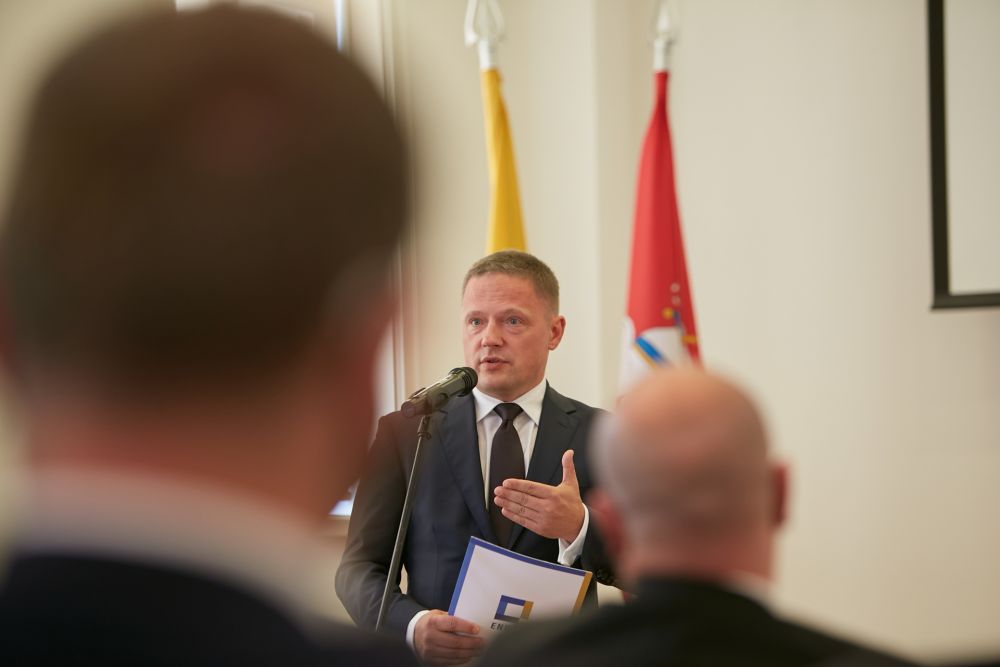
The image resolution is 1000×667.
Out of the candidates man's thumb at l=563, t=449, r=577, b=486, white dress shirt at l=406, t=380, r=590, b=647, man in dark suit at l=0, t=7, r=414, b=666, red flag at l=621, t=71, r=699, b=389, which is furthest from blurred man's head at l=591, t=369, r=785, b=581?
red flag at l=621, t=71, r=699, b=389

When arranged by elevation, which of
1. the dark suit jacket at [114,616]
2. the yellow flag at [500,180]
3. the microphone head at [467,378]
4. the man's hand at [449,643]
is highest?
the yellow flag at [500,180]

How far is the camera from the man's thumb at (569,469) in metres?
2.50

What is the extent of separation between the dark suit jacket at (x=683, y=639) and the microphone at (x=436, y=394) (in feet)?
3.52

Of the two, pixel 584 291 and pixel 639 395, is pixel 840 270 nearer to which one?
pixel 584 291

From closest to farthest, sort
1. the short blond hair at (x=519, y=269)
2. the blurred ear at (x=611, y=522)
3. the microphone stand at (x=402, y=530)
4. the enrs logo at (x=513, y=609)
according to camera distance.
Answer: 1. the blurred ear at (x=611, y=522)
2. the microphone stand at (x=402, y=530)
3. the enrs logo at (x=513, y=609)
4. the short blond hair at (x=519, y=269)

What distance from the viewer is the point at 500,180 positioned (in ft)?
13.5

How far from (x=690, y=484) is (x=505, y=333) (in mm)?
1645

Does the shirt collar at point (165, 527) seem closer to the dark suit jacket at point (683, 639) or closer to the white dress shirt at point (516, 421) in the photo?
the dark suit jacket at point (683, 639)

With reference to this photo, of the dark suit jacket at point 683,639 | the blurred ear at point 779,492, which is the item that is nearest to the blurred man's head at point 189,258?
the dark suit jacket at point 683,639

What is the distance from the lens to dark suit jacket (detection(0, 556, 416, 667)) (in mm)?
504

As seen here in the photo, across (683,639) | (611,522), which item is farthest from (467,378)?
(683,639)

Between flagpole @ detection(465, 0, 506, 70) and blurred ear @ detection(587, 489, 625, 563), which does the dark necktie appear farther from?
flagpole @ detection(465, 0, 506, 70)

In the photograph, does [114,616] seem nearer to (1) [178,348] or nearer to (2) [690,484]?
(1) [178,348]

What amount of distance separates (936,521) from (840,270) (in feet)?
3.90
